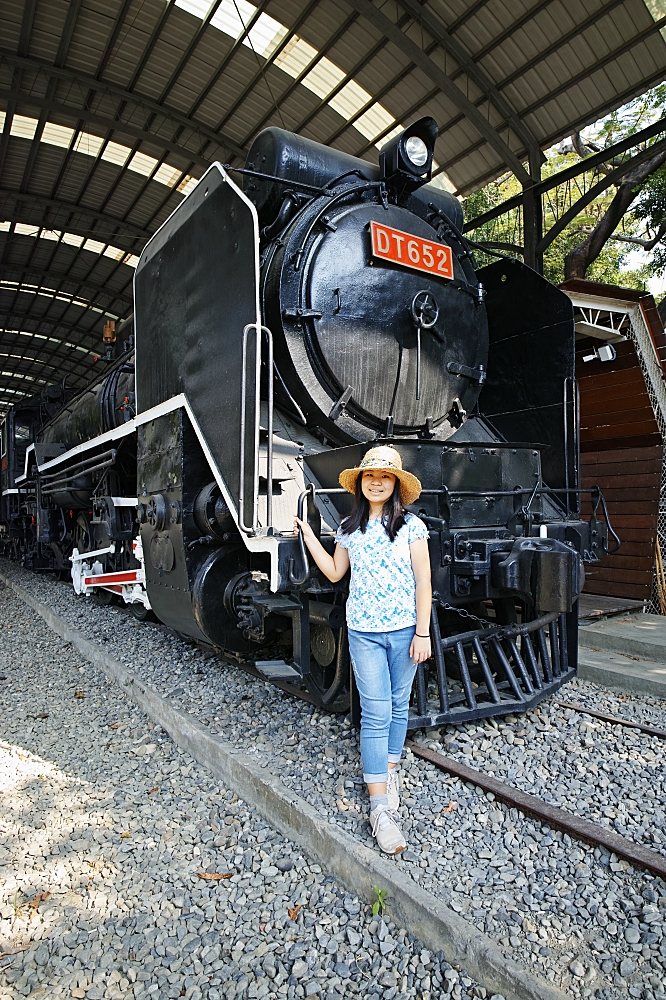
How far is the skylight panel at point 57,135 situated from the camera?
13.3m

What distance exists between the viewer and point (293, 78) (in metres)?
10.3

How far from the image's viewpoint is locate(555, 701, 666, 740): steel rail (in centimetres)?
307

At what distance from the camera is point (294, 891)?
2092 mm

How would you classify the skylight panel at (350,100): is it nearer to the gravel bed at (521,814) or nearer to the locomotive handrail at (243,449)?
the locomotive handrail at (243,449)

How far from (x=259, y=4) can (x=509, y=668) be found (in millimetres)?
10235

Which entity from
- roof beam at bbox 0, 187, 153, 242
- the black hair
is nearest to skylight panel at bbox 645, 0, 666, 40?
the black hair

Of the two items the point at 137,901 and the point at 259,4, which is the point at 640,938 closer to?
the point at 137,901

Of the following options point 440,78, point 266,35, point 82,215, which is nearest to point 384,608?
point 440,78

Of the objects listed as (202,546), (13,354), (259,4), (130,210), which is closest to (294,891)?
(202,546)

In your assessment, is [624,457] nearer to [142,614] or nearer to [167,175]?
[142,614]

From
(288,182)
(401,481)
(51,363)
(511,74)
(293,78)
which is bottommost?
(401,481)

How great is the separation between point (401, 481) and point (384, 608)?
49 centimetres

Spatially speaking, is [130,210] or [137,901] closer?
[137,901]

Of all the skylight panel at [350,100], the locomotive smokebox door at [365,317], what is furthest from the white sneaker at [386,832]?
the skylight panel at [350,100]
